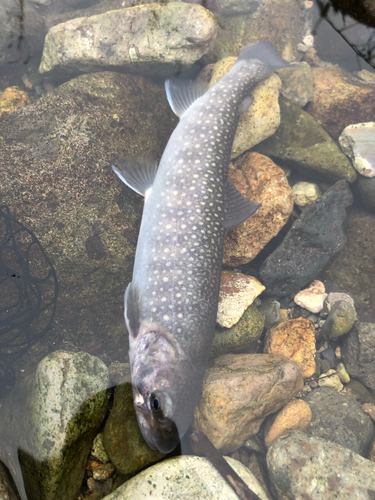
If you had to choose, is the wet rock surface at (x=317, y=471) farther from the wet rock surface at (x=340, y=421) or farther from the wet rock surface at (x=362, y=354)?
the wet rock surface at (x=362, y=354)

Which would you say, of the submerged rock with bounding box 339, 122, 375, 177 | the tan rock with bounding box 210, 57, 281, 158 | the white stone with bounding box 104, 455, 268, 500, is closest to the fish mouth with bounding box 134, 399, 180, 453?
the white stone with bounding box 104, 455, 268, 500

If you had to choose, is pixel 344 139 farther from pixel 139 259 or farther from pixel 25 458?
pixel 25 458

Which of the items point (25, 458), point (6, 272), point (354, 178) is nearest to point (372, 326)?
point (354, 178)

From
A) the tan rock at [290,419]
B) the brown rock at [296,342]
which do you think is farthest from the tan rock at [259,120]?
the tan rock at [290,419]

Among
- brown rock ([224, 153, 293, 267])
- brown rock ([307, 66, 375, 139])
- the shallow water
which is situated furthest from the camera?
brown rock ([307, 66, 375, 139])

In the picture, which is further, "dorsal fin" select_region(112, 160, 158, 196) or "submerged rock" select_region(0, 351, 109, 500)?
"dorsal fin" select_region(112, 160, 158, 196)

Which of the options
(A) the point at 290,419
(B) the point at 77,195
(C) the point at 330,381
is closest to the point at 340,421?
(C) the point at 330,381

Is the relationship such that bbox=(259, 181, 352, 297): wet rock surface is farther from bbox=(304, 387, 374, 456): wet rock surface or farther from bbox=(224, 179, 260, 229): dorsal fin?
bbox=(304, 387, 374, 456): wet rock surface
